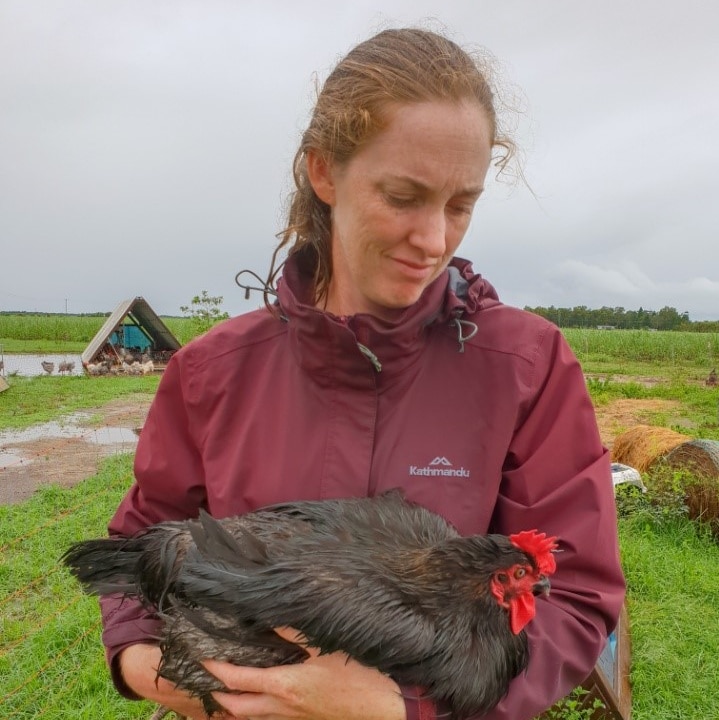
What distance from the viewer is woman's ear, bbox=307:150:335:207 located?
5.97 ft

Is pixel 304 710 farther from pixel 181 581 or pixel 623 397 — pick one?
pixel 623 397

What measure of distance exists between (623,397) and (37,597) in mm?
14653

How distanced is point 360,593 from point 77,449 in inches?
373

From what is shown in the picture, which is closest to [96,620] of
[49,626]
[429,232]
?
[49,626]

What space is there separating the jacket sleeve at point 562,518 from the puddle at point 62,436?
8888 millimetres

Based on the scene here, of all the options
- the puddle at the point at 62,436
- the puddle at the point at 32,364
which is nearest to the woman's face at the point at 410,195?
the puddle at the point at 62,436

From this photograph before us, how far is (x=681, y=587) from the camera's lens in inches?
214

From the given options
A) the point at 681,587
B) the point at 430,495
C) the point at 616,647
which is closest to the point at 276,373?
the point at 430,495

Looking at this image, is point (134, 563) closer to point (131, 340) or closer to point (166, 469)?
point (166, 469)

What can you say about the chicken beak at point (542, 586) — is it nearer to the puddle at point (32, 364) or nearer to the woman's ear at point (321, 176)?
the woman's ear at point (321, 176)

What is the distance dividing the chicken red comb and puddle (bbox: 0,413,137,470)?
901 centimetres

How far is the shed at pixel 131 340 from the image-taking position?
18578 mm

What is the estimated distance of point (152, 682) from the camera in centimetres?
172

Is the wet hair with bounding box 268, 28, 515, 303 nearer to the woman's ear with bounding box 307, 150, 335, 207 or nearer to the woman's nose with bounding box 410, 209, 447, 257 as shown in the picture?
the woman's ear with bounding box 307, 150, 335, 207
